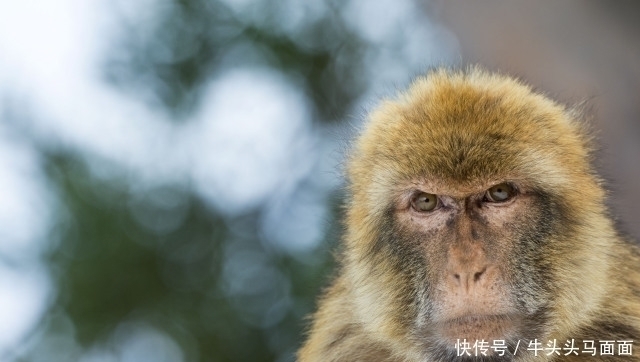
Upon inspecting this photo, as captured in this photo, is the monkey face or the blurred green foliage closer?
the monkey face

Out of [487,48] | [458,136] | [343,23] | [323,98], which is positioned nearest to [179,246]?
[323,98]

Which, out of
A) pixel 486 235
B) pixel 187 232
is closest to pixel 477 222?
pixel 486 235

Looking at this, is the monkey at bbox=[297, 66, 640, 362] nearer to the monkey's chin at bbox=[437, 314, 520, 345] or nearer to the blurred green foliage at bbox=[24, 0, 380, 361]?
the monkey's chin at bbox=[437, 314, 520, 345]

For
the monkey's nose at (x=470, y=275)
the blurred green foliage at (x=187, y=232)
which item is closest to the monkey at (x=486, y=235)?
the monkey's nose at (x=470, y=275)

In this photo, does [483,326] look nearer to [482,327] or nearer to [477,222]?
[482,327]

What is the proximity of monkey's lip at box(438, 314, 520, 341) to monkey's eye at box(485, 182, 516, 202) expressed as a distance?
451 millimetres

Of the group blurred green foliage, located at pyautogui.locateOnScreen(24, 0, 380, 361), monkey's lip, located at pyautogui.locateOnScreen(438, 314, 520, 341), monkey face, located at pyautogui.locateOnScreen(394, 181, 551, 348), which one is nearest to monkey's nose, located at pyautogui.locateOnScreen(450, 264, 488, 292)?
monkey face, located at pyautogui.locateOnScreen(394, 181, 551, 348)

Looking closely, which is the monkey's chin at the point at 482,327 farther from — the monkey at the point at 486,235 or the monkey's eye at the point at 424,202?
the monkey's eye at the point at 424,202

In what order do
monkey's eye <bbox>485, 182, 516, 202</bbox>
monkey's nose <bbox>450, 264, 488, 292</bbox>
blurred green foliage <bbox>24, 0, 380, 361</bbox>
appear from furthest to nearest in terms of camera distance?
blurred green foliage <bbox>24, 0, 380, 361</bbox>, monkey's eye <bbox>485, 182, 516, 202</bbox>, monkey's nose <bbox>450, 264, 488, 292</bbox>

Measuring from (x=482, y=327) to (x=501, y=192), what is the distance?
542 mm

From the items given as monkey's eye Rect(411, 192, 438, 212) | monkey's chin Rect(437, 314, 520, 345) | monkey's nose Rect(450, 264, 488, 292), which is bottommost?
monkey's chin Rect(437, 314, 520, 345)

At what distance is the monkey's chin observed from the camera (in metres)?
2.97

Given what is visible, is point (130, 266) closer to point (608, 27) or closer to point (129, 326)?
A: point (129, 326)

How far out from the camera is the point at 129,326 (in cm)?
1088
